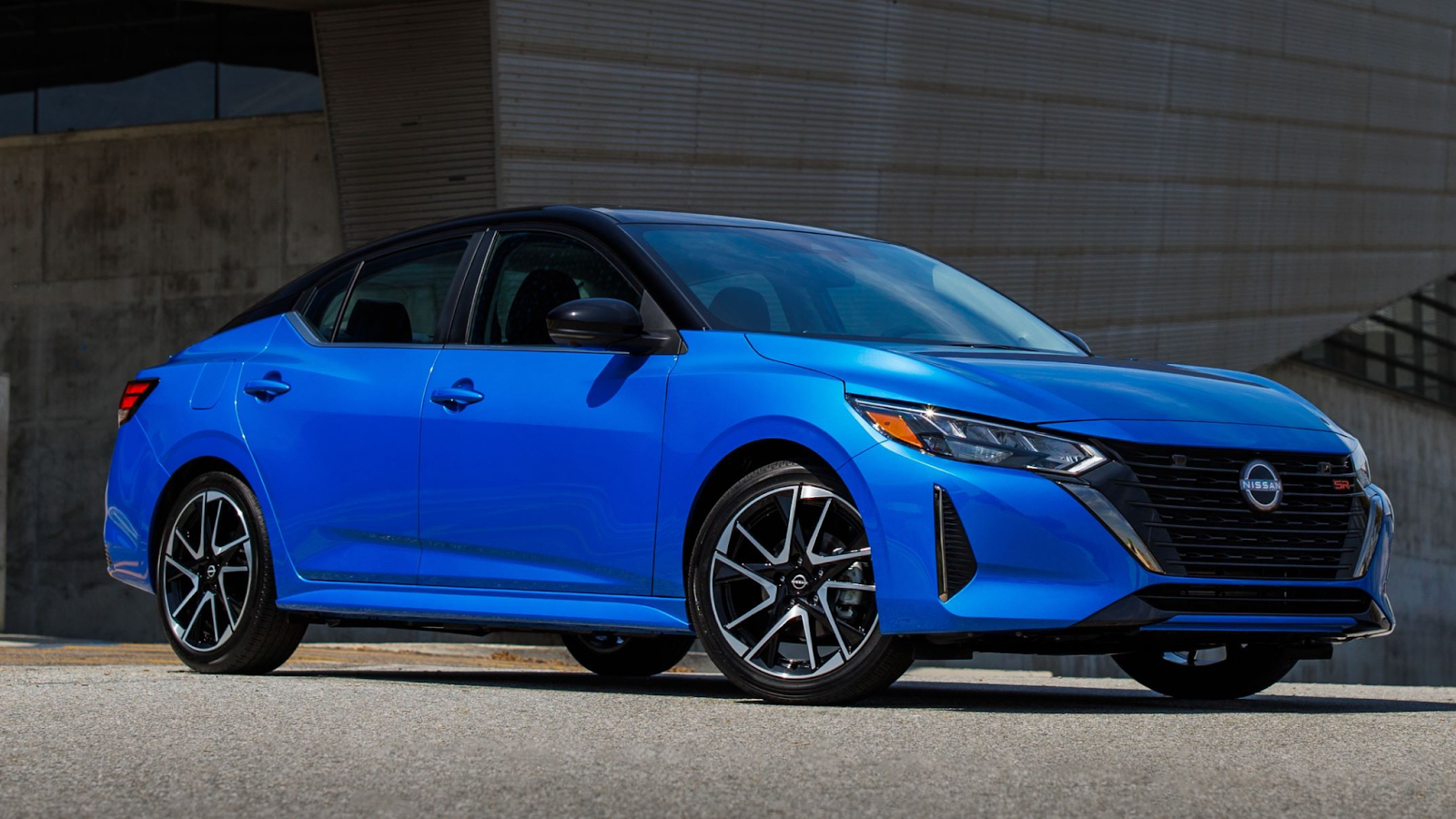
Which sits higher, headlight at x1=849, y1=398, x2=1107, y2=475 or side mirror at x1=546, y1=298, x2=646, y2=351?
side mirror at x1=546, y1=298, x2=646, y2=351

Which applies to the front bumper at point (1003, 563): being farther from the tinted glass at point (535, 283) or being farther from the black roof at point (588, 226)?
the tinted glass at point (535, 283)

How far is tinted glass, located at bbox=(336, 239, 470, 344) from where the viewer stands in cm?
695

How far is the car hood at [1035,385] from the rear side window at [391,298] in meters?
1.59

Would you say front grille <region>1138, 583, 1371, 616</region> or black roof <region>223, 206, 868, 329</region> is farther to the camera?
black roof <region>223, 206, 868, 329</region>

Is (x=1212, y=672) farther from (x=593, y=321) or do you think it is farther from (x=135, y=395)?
(x=135, y=395)

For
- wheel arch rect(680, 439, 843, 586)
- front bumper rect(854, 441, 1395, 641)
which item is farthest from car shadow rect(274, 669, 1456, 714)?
wheel arch rect(680, 439, 843, 586)

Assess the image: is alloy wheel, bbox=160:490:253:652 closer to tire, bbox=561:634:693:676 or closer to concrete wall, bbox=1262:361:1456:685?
tire, bbox=561:634:693:676

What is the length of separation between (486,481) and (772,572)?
1.24m

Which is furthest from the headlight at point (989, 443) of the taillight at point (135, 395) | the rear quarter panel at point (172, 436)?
the taillight at point (135, 395)

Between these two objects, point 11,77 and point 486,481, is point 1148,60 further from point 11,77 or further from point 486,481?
point 486,481

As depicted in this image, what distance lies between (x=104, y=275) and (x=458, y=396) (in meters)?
15.0

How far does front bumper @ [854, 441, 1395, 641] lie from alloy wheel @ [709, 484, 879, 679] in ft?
0.41

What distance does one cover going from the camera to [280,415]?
7.08 m

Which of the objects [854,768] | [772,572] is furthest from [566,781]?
[772,572]
